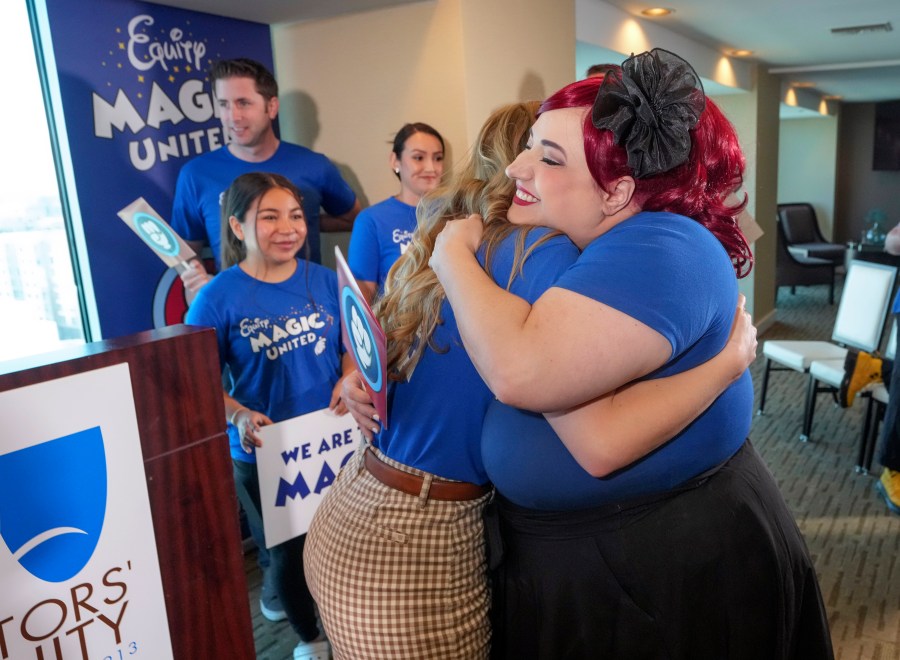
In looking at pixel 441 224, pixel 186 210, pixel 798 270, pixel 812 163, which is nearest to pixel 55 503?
pixel 441 224

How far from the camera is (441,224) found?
3.68 ft

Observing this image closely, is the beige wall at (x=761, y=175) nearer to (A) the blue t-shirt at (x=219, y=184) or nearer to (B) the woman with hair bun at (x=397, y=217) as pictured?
(B) the woman with hair bun at (x=397, y=217)

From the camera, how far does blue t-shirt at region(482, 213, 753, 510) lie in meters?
0.80

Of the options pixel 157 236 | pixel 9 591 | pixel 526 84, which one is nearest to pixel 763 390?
pixel 526 84

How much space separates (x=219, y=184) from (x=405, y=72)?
851 millimetres

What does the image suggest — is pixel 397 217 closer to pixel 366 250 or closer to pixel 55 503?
pixel 366 250

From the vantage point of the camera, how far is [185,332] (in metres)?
1.31

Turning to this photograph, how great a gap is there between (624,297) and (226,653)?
1.09 meters

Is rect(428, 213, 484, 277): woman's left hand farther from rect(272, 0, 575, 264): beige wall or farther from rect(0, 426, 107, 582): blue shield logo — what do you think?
rect(272, 0, 575, 264): beige wall

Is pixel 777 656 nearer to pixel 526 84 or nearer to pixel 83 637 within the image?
pixel 83 637

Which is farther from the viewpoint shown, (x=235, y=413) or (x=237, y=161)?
(x=237, y=161)

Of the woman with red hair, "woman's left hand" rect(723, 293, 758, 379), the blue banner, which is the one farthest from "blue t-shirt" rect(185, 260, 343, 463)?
"woman's left hand" rect(723, 293, 758, 379)

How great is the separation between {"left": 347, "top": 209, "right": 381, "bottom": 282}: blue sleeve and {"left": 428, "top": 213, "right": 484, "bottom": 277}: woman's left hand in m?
1.65

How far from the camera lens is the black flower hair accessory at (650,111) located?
886 mm
